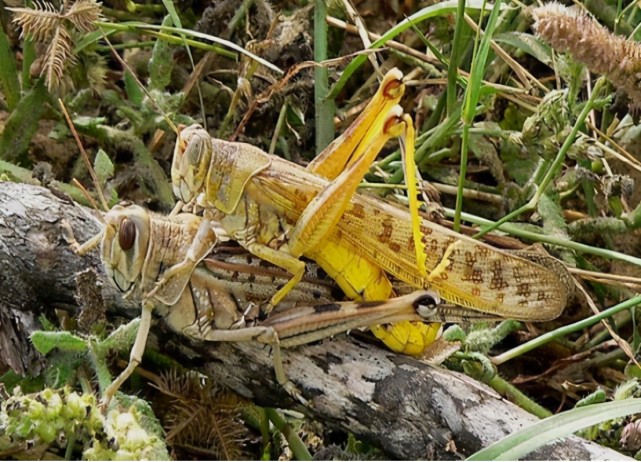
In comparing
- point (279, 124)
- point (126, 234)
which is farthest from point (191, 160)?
point (279, 124)

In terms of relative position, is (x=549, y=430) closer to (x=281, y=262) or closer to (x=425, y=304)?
(x=425, y=304)

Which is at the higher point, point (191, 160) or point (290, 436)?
point (191, 160)

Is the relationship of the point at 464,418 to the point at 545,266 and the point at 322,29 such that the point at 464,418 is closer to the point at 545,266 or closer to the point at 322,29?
the point at 545,266

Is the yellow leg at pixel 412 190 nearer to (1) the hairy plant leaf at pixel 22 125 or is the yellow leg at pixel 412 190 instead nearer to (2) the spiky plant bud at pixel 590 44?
(2) the spiky plant bud at pixel 590 44

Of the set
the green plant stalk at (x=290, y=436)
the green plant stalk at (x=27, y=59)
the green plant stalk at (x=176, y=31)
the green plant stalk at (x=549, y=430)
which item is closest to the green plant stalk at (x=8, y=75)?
the green plant stalk at (x=27, y=59)

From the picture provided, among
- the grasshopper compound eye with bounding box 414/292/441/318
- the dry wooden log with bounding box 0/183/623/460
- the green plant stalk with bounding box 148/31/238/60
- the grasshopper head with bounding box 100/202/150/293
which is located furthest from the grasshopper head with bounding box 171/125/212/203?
the green plant stalk with bounding box 148/31/238/60

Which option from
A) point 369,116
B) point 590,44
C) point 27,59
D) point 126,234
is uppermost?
point 590,44

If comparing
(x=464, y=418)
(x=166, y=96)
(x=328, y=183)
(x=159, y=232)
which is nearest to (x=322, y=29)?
(x=166, y=96)
